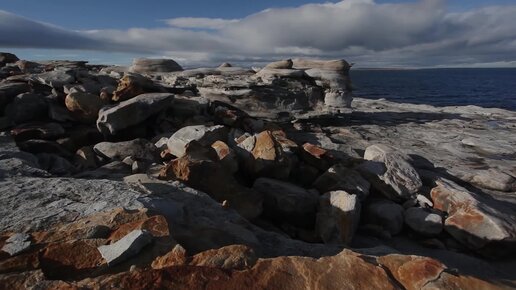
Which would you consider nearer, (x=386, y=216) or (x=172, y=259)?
(x=172, y=259)

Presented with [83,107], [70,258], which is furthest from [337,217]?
[83,107]

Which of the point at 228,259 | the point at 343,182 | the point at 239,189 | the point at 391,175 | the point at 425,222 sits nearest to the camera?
the point at 228,259

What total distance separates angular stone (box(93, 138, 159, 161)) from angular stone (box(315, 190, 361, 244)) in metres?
4.68

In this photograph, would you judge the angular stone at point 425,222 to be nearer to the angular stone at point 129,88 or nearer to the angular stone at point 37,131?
the angular stone at point 129,88

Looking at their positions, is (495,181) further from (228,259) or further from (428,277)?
(228,259)

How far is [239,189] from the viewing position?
8.16 metres

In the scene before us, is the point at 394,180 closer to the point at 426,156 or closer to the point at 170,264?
the point at 426,156

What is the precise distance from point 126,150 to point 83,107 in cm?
297

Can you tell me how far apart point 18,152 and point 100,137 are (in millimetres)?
3471

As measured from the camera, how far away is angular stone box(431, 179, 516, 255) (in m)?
8.91

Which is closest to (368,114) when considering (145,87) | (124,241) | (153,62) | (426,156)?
(426,156)

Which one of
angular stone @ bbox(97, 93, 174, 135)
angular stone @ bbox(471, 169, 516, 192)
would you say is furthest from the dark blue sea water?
angular stone @ bbox(97, 93, 174, 135)

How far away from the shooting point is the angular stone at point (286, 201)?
8.95 m

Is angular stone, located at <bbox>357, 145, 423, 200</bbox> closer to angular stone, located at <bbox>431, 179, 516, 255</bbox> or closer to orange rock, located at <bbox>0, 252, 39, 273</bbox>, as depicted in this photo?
angular stone, located at <bbox>431, 179, 516, 255</bbox>
